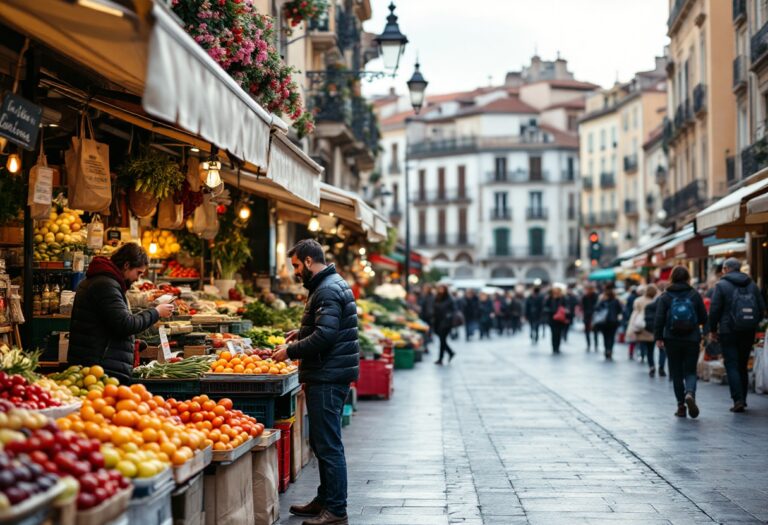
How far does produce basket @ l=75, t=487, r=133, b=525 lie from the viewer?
442 cm

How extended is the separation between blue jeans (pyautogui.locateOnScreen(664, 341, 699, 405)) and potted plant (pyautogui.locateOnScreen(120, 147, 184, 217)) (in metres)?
6.38

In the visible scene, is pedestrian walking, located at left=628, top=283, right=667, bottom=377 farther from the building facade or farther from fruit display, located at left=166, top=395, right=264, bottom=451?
fruit display, located at left=166, top=395, right=264, bottom=451

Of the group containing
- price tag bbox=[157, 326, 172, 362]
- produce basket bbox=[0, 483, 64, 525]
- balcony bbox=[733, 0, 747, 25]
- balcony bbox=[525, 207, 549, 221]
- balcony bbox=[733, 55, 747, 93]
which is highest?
balcony bbox=[525, 207, 549, 221]

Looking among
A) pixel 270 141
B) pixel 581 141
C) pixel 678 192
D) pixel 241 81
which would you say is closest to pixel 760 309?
pixel 241 81

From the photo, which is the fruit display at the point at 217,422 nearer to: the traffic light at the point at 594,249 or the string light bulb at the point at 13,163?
the string light bulb at the point at 13,163

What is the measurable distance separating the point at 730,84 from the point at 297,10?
63.7 ft

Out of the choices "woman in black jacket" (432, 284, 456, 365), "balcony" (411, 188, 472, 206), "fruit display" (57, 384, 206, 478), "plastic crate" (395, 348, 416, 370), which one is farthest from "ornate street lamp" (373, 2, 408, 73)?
"balcony" (411, 188, 472, 206)

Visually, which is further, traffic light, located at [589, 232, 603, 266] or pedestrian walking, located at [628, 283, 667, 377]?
traffic light, located at [589, 232, 603, 266]

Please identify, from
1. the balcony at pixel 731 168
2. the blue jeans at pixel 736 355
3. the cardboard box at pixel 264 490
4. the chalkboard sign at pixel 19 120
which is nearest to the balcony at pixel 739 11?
the balcony at pixel 731 168

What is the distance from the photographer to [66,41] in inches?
268

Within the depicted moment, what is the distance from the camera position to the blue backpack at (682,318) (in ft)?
44.0

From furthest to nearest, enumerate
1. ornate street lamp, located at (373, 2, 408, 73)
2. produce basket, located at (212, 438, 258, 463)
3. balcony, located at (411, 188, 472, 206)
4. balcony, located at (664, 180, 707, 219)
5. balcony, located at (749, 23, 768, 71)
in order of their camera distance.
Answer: balcony, located at (411, 188, 472, 206)
balcony, located at (664, 180, 707, 219)
balcony, located at (749, 23, 768, 71)
ornate street lamp, located at (373, 2, 408, 73)
produce basket, located at (212, 438, 258, 463)

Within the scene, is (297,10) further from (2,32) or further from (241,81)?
(2,32)

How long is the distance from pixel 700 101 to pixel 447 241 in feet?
189
